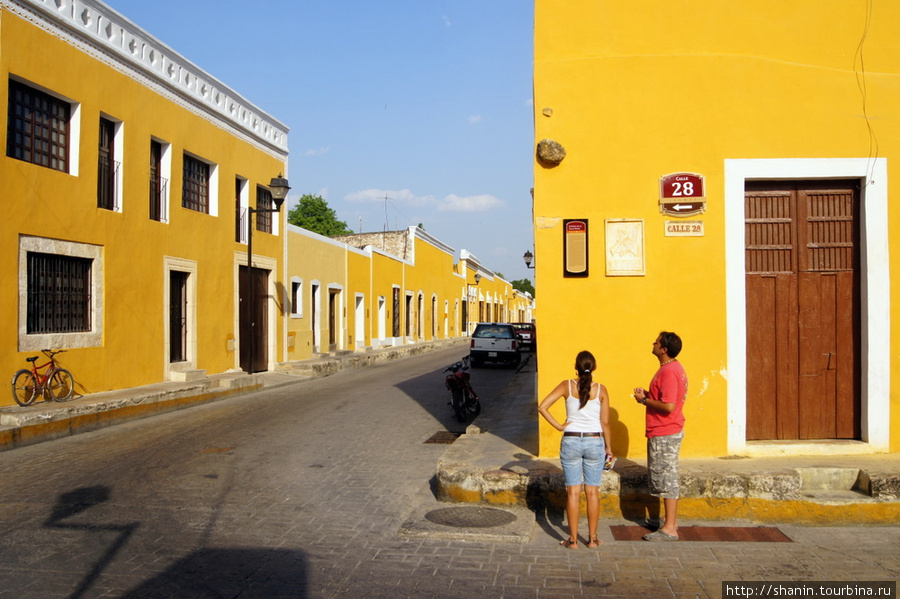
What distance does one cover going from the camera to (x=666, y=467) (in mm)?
5613

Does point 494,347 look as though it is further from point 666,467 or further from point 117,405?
point 666,467

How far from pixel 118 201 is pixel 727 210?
38.9 feet

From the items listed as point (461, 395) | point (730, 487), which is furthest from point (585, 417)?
point (461, 395)

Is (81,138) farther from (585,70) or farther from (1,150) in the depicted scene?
(585,70)

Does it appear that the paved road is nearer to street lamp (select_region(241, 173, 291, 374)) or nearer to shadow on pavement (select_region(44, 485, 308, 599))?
shadow on pavement (select_region(44, 485, 308, 599))

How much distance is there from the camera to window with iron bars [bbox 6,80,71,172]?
39.0ft

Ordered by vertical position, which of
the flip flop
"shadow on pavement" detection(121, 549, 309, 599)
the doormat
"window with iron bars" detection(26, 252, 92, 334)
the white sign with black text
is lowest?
"shadow on pavement" detection(121, 549, 309, 599)

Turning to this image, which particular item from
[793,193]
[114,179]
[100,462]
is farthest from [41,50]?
[793,193]

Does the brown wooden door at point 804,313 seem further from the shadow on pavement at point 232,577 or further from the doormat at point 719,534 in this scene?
the shadow on pavement at point 232,577

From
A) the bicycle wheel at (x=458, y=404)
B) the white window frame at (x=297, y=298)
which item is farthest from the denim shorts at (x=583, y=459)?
the white window frame at (x=297, y=298)

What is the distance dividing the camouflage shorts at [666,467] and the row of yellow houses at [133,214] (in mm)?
10156

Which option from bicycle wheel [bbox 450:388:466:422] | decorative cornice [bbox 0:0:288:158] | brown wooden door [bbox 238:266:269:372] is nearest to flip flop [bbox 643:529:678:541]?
bicycle wheel [bbox 450:388:466:422]

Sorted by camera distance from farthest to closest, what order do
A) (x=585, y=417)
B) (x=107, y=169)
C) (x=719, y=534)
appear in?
(x=107, y=169), (x=719, y=534), (x=585, y=417)

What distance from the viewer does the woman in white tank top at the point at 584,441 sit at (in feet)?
17.5
